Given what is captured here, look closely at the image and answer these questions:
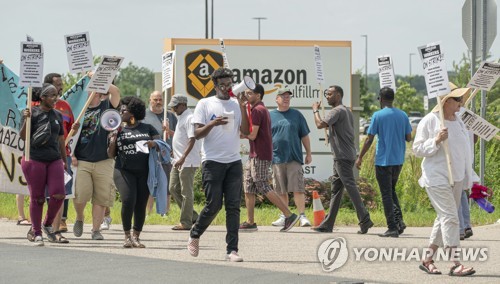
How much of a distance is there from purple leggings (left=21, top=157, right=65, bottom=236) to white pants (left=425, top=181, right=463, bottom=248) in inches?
179

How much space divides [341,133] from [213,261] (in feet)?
13.3

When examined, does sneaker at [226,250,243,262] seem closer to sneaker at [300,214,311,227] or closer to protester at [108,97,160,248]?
protester at [108,97,160,248]

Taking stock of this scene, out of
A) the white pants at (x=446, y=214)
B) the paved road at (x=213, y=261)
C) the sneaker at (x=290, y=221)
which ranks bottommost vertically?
the paved road at (x=213, y=261)

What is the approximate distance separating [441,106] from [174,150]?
556 centimetres

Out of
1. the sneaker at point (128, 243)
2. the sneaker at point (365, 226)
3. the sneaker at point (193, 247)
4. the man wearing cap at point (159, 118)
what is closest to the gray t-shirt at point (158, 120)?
the man wearing cap at point (159, 118)

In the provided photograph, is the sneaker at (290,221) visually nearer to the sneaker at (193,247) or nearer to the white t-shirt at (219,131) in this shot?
the sneaker at (193,247)

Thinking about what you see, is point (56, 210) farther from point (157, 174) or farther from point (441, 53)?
point (441, 53)

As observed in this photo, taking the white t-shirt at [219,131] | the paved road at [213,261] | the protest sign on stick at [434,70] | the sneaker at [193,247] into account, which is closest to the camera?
the paved road at [213,261]

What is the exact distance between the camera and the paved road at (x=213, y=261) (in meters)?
11.3

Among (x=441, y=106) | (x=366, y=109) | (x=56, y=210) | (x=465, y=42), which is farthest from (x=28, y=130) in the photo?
(x=366, y=109)

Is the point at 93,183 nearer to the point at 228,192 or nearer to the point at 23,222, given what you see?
the point at 23,222

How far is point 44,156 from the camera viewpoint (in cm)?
1429

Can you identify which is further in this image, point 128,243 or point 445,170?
point 128,243

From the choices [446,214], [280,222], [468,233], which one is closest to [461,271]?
[446,214]
